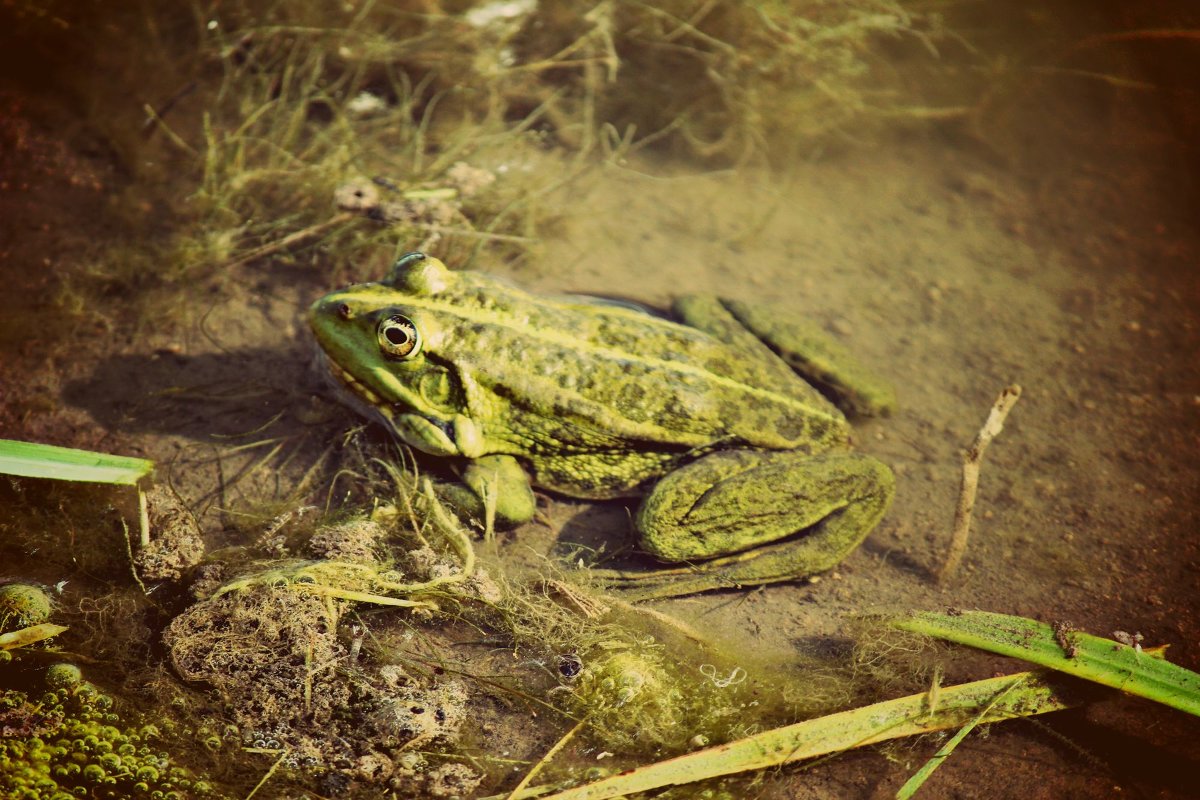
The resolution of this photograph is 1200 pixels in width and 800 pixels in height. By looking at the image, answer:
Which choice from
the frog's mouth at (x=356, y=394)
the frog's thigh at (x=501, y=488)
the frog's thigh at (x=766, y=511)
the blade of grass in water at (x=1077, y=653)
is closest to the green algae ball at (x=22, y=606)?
the frog's mouth at (x=356, y=394)

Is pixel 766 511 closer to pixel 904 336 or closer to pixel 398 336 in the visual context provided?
pixel 398 336

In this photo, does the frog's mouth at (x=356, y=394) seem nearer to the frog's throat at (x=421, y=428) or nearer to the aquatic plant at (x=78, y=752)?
the frog's throat at (x=421, y=428)

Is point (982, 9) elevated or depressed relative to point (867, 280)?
elevated

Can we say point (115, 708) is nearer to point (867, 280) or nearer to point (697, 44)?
point (867, 280)

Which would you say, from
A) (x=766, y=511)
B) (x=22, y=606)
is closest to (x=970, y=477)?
(x=766, y=511)

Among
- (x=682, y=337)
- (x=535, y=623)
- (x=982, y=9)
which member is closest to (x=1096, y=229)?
(x=982, y=9)
